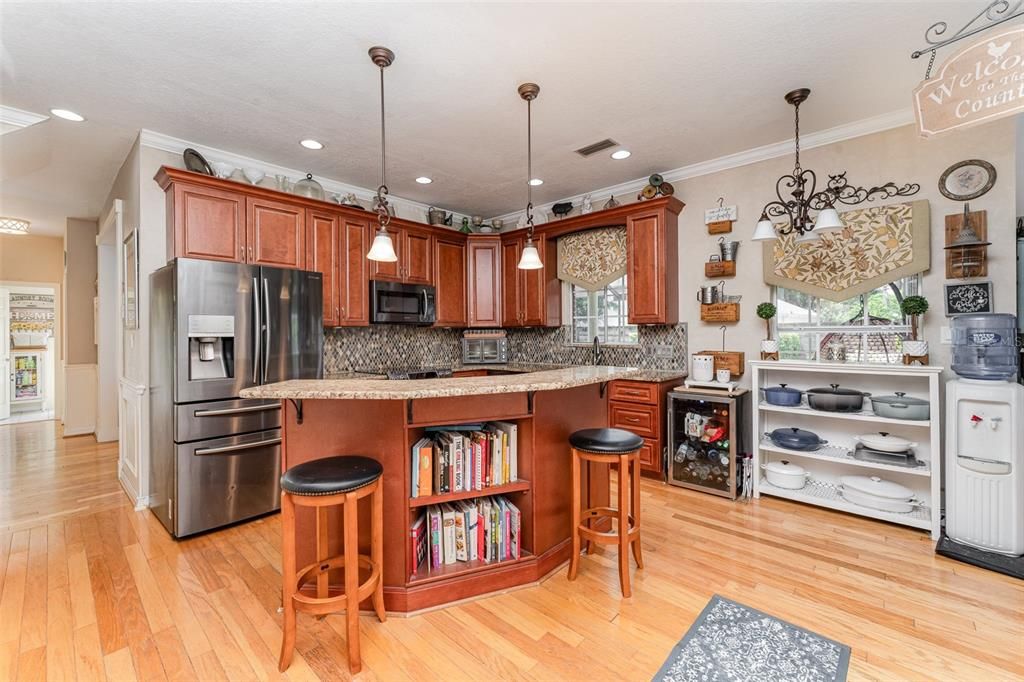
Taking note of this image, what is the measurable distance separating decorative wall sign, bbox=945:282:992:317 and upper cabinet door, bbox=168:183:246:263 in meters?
5.02

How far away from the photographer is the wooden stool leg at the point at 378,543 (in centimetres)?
185

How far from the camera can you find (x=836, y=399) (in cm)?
307

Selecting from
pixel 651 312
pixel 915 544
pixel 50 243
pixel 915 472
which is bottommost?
pixel 915 544

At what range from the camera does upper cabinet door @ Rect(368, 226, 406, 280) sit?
4.27 m

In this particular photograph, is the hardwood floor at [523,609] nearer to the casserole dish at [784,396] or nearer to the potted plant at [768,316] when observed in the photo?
the casserole dish at [784,396]

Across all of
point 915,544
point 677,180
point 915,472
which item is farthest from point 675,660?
point 677,180

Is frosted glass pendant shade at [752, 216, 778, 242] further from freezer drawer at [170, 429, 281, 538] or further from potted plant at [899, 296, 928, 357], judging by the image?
freezer drawer at [170, 429, 281, 538]

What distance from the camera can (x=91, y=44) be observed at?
222 cm

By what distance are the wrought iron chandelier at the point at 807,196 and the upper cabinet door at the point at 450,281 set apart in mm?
3061

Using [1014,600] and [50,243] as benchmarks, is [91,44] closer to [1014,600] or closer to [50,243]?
[1014,600]

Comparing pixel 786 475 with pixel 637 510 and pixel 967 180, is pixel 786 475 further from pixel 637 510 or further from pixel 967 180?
pixel 967 180

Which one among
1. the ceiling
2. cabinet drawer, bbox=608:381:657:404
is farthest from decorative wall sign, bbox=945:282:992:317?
cabinet drawer, bbox=608:381:657:404

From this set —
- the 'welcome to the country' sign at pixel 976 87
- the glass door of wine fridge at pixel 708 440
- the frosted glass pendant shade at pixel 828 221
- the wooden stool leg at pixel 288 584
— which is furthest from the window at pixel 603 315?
the wooden stool leg at pixel 288 584

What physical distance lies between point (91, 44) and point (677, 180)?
417 centimetres
